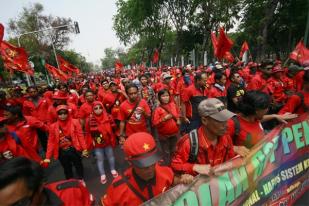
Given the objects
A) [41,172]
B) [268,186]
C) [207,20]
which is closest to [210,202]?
[268,186]

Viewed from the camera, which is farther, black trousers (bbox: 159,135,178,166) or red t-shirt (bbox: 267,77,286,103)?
red t-shirt (bbox: 267,77,286,103)

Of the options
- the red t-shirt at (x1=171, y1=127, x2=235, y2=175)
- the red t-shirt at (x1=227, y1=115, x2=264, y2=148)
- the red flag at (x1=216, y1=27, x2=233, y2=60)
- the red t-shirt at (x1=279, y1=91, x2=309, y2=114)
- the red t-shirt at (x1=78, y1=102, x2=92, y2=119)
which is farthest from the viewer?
the red flag at (x1=216, y1=27, x2=233, y2=60)

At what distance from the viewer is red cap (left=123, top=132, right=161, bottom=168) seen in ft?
7.34

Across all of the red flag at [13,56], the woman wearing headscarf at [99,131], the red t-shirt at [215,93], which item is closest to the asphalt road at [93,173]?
the woman wearing headscarf at [99,131]

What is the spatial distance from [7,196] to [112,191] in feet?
2.64

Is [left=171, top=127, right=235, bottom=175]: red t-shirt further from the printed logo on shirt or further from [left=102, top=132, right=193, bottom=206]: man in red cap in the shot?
the printed logo on shirt

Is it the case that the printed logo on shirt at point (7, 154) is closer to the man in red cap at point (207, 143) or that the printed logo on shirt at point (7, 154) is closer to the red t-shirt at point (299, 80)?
the man in red cap at point (207, 143)

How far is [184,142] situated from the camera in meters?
2.68

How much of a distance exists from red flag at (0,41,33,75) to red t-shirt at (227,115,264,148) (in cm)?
947

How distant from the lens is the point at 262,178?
2.70 meters

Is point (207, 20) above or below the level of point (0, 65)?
above

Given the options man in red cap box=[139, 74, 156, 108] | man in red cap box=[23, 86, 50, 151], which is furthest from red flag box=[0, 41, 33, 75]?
man in red cap box=[139, 74, 156, 108]

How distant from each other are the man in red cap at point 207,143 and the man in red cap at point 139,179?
0.32 m

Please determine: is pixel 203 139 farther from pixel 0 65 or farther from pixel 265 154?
pixel 0 65
